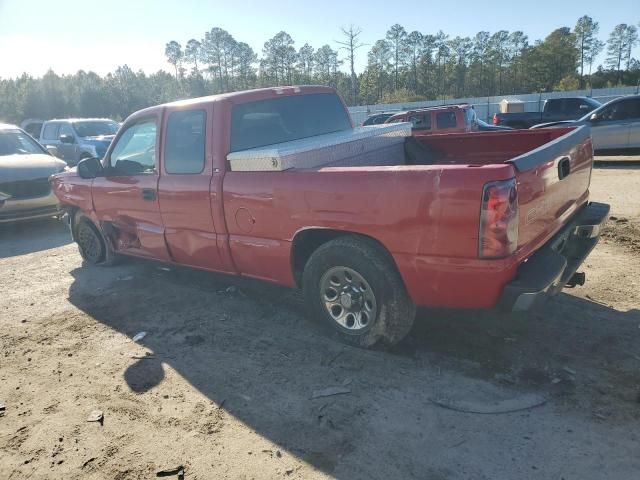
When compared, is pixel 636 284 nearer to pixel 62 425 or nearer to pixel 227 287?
pixel 227 287

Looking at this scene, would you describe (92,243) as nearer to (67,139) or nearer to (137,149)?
(137,149)

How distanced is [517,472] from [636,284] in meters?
3.01

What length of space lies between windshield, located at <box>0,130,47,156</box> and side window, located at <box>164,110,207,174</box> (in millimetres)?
6631

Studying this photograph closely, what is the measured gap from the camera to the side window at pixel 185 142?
171 inches

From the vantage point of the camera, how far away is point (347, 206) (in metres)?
3.34

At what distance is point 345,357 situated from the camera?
11.9 ft

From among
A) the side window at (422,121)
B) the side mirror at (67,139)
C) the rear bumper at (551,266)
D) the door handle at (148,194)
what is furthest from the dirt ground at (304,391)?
the side mirror at (67,139)

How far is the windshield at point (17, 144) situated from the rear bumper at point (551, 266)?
9811 millimetres

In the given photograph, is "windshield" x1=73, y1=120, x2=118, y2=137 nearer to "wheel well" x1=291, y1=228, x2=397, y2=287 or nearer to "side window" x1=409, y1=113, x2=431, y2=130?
"side window" x1=409, y1=113, x2=431, y2=130

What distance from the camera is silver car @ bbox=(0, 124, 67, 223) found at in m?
8.31

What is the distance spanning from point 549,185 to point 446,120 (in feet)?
38.4

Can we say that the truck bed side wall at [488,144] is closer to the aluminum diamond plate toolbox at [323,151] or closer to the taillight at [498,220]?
the aluminum diamond plate toolbox at [323,151]

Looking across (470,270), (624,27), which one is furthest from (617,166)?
(624,27)

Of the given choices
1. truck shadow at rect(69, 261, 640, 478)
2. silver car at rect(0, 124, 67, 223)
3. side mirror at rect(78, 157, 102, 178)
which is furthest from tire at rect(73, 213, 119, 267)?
silver car at rect(0, 124, 67, 223)
